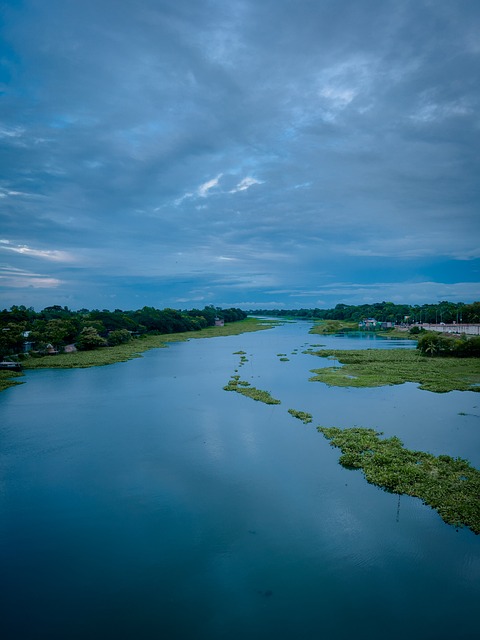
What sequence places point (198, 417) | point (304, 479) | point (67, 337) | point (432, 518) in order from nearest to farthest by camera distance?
point (432, 518)
point (304, 479)
point (198, 417)
point (67, 337)

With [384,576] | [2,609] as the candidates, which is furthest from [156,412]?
[384,576]

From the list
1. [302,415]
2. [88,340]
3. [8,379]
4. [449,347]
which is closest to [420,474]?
[302,415]

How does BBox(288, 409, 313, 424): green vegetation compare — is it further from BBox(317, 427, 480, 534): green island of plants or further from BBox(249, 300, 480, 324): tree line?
BBox(249, 300, 480, 324): tree line

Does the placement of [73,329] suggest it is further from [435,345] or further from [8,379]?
[435,345]

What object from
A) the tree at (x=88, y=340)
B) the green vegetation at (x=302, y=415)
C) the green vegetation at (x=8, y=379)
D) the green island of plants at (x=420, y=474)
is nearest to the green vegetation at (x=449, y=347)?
the green vegetation at (x=302, y=415)

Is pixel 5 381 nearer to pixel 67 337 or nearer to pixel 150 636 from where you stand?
pixel 67 337

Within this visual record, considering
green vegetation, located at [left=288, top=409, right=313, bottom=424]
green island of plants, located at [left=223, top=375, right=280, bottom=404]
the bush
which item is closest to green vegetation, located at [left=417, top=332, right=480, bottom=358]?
the bush

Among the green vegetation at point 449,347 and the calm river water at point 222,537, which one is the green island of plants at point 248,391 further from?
the green vegetation at point 449,347
